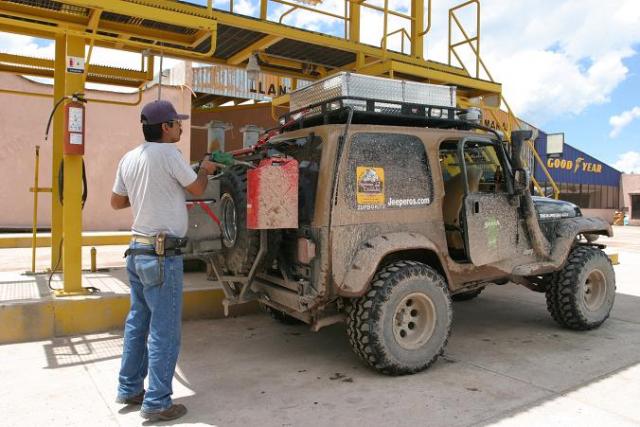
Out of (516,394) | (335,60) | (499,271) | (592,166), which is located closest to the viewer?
(516,394)

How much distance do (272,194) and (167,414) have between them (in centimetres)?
167

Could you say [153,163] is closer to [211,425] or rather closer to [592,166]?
[211,425]

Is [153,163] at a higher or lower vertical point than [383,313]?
higher

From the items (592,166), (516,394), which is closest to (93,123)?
(516,394)

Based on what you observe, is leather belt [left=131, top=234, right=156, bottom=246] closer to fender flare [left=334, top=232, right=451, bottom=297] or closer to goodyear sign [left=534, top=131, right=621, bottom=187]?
fender flare [left=334, top=232, right=451, bottom=297]

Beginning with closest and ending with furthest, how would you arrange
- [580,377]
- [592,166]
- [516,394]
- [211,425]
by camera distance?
1. [211,425]
2. [516,394]
3. [580,377]
4. [592,166]

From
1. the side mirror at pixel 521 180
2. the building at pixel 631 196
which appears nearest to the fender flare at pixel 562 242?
the side mirror at pixel 521 180

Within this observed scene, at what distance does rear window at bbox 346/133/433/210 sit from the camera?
13.6ft

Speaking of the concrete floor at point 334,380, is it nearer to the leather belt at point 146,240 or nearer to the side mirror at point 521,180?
the leather belt at point 146,240

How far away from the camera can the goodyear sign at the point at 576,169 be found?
27156mm

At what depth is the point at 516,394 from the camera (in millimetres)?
3764

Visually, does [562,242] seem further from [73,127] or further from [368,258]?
[73,127]

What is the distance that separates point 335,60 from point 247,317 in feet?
12.7

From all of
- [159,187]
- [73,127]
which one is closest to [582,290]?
[159,187]
